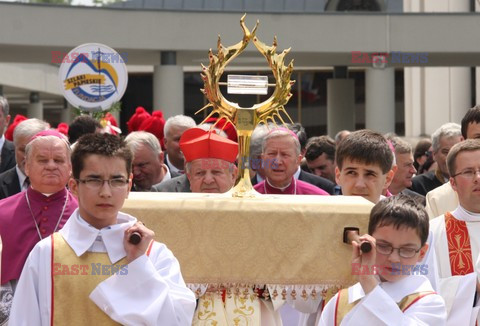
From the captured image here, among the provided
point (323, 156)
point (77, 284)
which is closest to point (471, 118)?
point (323, 156)

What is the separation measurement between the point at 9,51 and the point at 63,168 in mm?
14130

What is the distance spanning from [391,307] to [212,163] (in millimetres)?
1848

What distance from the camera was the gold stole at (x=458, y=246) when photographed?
5.36m

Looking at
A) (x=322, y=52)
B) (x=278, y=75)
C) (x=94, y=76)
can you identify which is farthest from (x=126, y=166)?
(x=322, y=52)

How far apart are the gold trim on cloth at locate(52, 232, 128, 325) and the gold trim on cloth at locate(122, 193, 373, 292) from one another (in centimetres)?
47

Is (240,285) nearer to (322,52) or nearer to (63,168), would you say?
(63,168)

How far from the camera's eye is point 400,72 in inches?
1320

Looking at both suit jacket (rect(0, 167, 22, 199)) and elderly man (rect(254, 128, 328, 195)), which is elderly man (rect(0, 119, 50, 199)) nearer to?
suit jacket (rect(0, 167, 22, 199))

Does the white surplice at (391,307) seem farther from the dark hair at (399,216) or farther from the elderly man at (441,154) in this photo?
the elderly man at (441,154)

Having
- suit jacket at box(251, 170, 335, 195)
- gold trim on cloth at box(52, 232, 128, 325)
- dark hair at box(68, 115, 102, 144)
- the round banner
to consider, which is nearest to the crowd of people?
gold trim on cloth at box(52, 232, 128, 325)

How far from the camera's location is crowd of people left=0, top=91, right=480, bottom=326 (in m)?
4.22

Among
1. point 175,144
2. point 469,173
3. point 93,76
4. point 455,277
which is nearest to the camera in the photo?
point 455,277

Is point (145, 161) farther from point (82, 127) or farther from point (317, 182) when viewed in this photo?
point (317, 182)

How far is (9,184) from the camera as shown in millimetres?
7609
